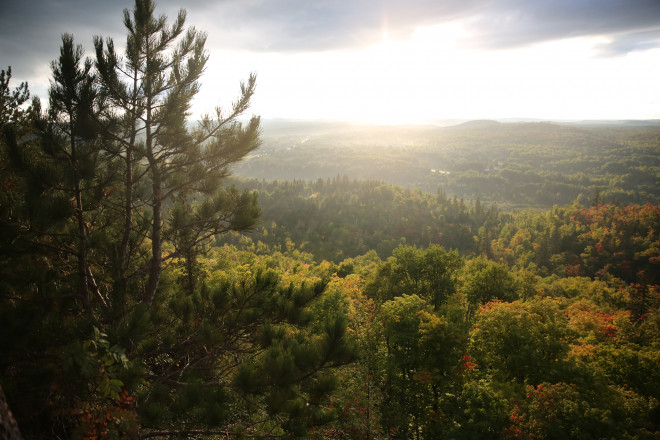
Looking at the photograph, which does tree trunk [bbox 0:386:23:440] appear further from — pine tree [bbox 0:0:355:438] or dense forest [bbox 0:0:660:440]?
pine tree [bbox 0:0:355:438]

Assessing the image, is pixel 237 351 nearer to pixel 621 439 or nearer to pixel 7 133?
pixel 7 133

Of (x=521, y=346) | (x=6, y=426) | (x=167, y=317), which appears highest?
(x=6, y=426)

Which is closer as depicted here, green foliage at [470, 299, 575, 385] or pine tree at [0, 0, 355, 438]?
pine tree at [0, 0, 355, 438]

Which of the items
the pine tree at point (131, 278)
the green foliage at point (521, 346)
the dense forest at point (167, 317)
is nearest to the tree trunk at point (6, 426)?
the dense forest at point (167, 317)

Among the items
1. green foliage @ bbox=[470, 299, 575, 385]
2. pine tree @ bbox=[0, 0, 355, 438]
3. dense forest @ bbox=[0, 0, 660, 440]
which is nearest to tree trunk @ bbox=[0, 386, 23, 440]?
dense forest @ bbox=[0, 0, 660, 440]

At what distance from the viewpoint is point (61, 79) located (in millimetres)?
5738

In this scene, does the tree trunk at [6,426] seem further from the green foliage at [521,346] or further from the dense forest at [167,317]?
the green foliage at [521,346]

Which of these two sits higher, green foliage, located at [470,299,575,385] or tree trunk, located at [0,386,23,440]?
tree trunk, located at [0,386,23,440]

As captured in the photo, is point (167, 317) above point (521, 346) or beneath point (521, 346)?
above

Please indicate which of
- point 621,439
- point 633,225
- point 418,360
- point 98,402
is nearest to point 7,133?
point 98,402

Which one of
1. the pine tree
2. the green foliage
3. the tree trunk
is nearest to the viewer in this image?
the tree trunk

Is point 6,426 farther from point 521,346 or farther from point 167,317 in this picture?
point 521,346

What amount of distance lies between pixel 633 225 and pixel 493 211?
49597 millimetres

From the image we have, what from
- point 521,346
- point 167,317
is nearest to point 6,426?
point 167,317
